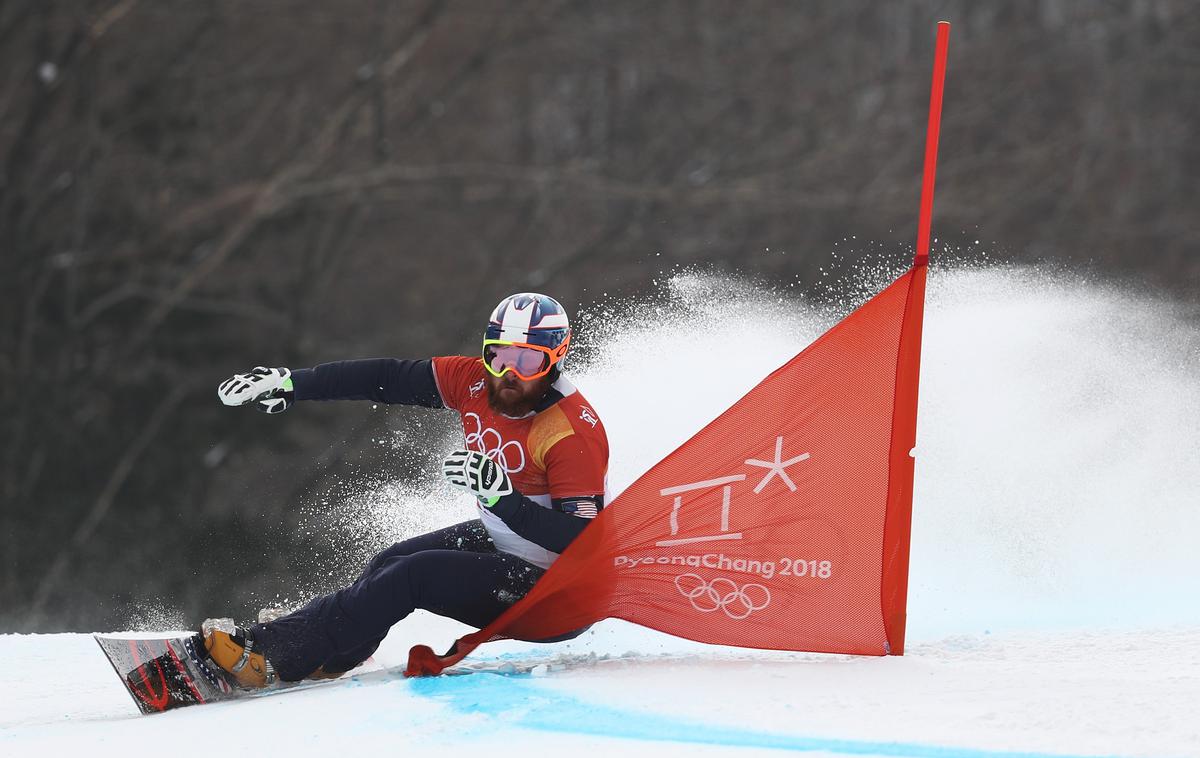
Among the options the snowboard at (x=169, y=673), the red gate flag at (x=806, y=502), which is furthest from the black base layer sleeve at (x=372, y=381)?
the snowboard at (x=169, y=673)

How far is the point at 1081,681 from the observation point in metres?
4.37

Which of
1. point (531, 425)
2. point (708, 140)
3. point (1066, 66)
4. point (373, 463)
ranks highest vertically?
point (1066, 66)

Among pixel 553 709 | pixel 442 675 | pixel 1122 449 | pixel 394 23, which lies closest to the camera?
pixel 553 709

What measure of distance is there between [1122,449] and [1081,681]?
3.49 m

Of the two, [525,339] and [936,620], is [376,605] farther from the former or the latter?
[936,620]

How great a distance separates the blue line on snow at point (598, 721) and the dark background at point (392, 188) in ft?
36.6

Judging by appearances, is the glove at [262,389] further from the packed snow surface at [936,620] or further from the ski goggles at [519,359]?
the packed snow surface at [936,620]

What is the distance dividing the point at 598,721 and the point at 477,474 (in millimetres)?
872

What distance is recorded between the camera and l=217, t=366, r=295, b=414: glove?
5.22 m

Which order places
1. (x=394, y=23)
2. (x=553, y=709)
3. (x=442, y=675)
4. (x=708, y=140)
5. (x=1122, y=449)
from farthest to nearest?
(x=708, y=140) → (x=394, y=23) → (x=1122, y=449) → (x=442, y=675) → (x=553, y=709)

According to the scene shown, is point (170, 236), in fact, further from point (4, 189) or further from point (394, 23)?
point (394, 23)

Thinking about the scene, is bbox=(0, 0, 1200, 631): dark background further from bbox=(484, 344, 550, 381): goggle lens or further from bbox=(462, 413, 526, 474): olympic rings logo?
Answer: bbox=(484, 344, 550, 381): goggle lens

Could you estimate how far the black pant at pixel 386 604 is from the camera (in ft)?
16.0

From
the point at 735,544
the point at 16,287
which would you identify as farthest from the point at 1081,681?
the point at 16,287
